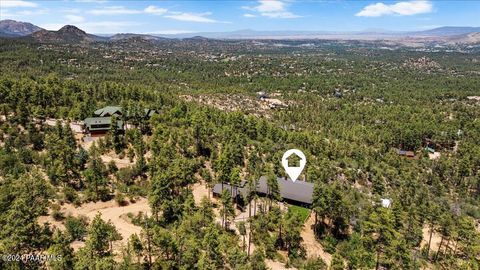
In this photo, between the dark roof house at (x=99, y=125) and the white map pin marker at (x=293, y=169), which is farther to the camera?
the dark roof house at (x=99, y=125)

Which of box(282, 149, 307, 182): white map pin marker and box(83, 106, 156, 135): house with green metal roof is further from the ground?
box(83, 106, 156, 135): house with green metal roof

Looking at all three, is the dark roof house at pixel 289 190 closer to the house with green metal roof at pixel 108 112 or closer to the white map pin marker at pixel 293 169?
the white map pin marker at pixel 293 169

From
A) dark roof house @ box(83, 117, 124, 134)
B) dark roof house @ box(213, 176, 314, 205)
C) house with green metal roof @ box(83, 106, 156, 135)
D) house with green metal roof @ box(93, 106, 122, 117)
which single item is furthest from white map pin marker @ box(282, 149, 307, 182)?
house with green metal roof @ box(93, 106, 122, 117)

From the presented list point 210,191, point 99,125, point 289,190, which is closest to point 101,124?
point 99,125

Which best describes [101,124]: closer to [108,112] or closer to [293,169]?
[108,112]

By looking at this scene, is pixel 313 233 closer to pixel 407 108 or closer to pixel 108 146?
pixel 108 146

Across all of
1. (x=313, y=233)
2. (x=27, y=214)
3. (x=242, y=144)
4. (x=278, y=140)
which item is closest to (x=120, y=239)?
(x=27, y=214)

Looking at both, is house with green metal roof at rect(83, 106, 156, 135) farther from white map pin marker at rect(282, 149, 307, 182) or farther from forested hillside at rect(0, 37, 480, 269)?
white map pin marker at rect(282, 149, 307, 182)

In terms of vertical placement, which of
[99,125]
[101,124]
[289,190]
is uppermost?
[101,124]

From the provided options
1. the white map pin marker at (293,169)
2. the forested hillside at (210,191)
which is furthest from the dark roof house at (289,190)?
the white map pin marker at (293,169)

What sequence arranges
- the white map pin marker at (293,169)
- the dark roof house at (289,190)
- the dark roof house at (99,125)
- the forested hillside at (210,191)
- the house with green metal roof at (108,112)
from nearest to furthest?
1. the forested hillside at (210,191)
2. the dark roof house at (289,190)
3. the white map pin marker at (293,169)
4. the dark roof house at (99,125)
5. the house with green metal roof at (108,112)
